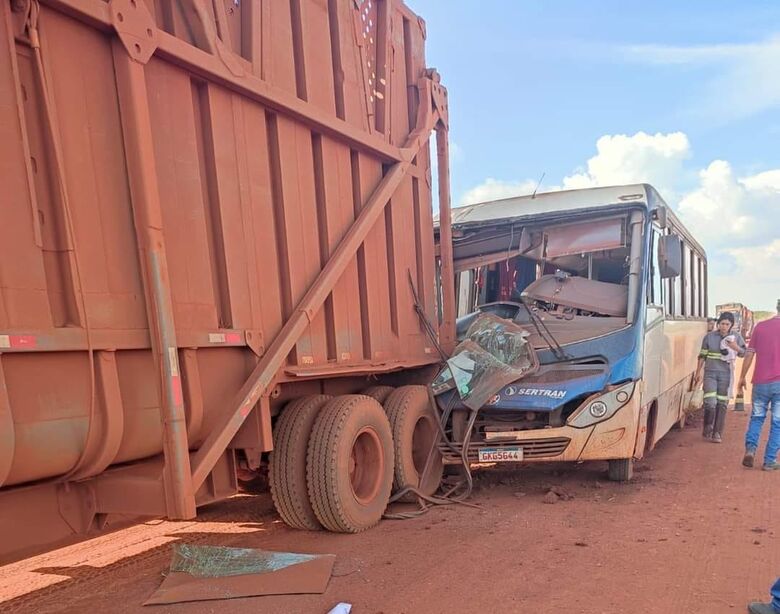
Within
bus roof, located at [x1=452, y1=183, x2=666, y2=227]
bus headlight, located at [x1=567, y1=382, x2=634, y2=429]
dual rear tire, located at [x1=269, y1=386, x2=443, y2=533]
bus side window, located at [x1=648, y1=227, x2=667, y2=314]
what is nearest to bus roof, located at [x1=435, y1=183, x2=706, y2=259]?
bus roof, located at [x1=452, y1=183, x2=666, y2=227]

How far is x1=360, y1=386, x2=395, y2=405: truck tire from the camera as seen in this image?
5.47 metres

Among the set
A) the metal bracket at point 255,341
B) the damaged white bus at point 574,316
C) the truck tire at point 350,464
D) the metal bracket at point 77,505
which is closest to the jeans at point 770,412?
the damaged white bus at point 574,316

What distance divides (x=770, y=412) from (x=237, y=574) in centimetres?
558

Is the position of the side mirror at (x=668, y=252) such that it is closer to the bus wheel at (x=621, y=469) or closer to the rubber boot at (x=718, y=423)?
the bus wheel at (x=621, y=469)

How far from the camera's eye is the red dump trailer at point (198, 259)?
2.72 meters

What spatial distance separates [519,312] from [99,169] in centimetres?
422

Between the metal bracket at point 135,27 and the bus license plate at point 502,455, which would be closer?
the metal bracket at point 135,27

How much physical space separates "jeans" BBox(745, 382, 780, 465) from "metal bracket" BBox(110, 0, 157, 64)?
6.40 meters

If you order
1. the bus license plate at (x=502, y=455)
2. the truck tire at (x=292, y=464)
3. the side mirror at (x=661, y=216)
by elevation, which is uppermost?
the side mirror at (x=661, y=216)

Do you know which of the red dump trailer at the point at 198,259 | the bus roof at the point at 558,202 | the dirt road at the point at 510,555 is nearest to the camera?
the red dump trailer at the point at 198,259

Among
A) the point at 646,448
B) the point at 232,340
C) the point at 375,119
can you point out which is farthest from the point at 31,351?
the point at 646,448

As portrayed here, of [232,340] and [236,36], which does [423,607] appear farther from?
[236,36]

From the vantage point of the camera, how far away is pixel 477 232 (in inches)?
262

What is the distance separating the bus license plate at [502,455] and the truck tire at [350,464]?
95 centimetres
